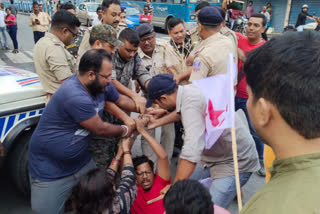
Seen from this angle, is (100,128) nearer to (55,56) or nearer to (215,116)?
(215,116)

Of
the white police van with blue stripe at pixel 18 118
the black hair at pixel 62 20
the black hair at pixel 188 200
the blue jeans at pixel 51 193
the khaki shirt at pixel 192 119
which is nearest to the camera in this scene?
the black hair at pixel 188 200

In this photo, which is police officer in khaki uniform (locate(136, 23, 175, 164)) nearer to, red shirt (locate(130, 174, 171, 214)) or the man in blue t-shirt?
red shirt (locate(130, 174, 171, 214))

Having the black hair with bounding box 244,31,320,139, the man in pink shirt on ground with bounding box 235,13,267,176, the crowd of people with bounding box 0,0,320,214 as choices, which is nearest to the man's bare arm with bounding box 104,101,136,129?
the crowd of people with bounding box 0,0,320,214

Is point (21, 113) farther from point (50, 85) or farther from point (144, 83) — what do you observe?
point (144, 83)

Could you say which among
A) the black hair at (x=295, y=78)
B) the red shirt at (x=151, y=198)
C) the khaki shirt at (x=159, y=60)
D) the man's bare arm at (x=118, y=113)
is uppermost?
the black hair at (x=295, y=78)

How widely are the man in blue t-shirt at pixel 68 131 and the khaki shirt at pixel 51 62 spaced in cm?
68

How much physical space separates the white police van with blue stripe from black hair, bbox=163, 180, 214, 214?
1.80m

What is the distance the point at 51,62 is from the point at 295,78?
2.33 metres

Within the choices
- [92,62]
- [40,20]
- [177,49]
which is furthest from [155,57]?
[40,20]

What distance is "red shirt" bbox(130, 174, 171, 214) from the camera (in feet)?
6.89

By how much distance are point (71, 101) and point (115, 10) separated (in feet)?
6.85

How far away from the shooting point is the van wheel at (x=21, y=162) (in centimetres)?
264

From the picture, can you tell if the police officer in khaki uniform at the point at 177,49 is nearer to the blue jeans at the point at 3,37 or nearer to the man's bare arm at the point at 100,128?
the man's bare arm at the point at 100,128

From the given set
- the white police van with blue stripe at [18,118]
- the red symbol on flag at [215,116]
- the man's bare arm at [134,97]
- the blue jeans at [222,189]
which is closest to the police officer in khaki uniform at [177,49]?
the man's bare arm at [134,97]
